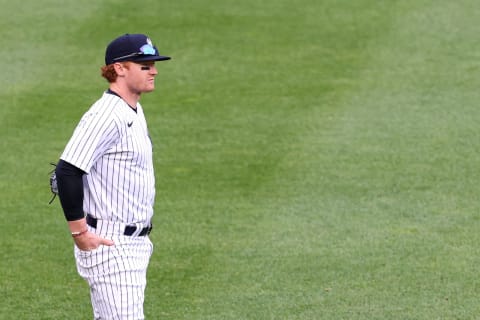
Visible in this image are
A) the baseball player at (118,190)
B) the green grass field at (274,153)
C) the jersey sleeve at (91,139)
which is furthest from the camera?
the green grass field at (274,153)

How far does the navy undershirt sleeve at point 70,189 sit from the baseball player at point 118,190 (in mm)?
22

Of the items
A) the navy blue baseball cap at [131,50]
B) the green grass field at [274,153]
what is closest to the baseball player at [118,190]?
the navy blue baseball cap at [131,50]

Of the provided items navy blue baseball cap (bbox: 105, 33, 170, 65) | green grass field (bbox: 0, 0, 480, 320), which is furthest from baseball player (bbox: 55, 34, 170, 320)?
green grass field (bbox: 0, 0, 480, 320)

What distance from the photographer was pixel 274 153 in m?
10.1

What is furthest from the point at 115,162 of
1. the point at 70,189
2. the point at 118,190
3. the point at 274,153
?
the point at 274,153

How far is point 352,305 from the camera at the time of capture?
737cm

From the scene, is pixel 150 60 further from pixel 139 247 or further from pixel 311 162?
pixel 311 162

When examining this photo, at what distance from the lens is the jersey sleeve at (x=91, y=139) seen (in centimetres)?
536

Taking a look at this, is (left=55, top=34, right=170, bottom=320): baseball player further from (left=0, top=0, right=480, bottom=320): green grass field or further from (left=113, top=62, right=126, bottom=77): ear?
(left=0, top=0, right=480, bottom=320): green grass field

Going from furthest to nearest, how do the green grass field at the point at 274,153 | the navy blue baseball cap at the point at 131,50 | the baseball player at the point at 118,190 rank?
the green grass field at the point at 274,153, the navy blue baseball cap at the point at 131,50, the baseball player at the point at 118,190

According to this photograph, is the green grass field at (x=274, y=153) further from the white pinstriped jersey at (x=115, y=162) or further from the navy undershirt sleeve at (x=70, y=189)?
the navy undershirt sleeve at (x=70, y=189)

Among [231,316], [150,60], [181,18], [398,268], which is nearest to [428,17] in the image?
[181,18]

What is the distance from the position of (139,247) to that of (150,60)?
916mm

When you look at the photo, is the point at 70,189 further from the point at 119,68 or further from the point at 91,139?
the point at 119,68
